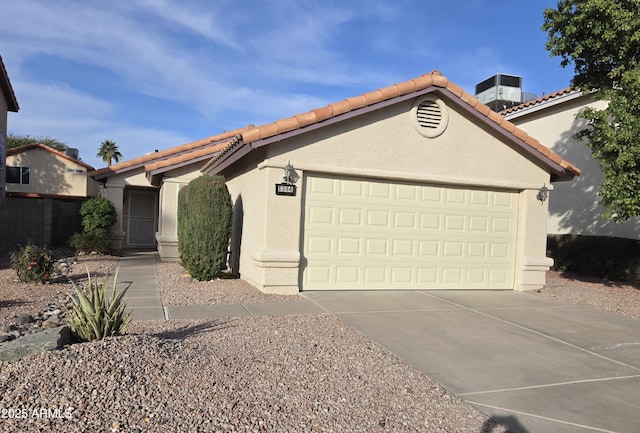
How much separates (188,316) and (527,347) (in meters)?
4.76

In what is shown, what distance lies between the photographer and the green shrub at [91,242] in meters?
15.7

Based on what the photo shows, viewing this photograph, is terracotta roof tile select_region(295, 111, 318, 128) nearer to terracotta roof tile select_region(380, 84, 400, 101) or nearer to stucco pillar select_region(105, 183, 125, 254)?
terracotta roof tile select_region(380, 84, 400, 101)

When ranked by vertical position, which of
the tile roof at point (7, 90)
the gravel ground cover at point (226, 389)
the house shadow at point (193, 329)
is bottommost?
the house shadow at point (193, 329)

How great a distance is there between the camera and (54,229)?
18.5 m

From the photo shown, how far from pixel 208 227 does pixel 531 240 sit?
7.30 meters

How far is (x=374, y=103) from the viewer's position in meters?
9.48

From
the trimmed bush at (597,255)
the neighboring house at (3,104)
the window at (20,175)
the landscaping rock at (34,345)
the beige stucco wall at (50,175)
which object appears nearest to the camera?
the landscaping rock at (34,345)

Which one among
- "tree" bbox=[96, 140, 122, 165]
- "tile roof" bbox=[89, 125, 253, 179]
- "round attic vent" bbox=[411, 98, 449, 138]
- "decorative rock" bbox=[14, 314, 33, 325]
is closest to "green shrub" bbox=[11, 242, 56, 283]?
"decorative rock" bbox=[14, 314, 33, 325]

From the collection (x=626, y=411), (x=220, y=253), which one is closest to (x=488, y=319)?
(x=626, y=411)

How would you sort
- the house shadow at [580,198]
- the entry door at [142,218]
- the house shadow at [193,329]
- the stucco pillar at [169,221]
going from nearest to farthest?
1. the house shadow at [193,329]
2. the house shadow at [580,198]
3. the stucco pillar at [169,221]
4. the entry door at [142,218]

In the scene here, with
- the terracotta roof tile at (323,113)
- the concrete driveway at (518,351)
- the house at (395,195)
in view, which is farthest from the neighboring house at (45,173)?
the concrete driveway at (518,351)

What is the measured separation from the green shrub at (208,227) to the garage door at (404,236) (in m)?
1.95

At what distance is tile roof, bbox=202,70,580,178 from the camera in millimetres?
8781

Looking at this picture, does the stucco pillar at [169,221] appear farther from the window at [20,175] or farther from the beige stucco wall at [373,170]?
the window at [20,175]
